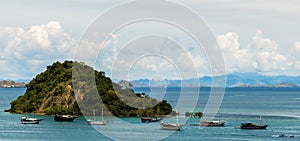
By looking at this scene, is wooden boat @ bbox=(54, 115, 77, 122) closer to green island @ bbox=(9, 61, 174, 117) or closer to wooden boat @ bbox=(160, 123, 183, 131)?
green island @ bbox=(9, 61, 174, 117)

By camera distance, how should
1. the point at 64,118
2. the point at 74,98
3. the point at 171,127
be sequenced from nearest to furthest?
the point at 171,127, the point at 64,118, the point at 74,98

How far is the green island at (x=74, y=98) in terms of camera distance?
386 feet

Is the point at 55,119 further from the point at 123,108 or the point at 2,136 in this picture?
the point at 2,136

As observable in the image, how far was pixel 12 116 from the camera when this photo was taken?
119 metres

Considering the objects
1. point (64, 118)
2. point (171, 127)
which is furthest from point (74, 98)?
point (171, 127)

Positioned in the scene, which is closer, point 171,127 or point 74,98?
point 171,127

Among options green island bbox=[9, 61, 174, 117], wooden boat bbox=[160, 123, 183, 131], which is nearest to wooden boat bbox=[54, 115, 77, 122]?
green island bbox=[9, 61, 174, 117]

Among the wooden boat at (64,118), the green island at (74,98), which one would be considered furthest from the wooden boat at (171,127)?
the wooden boat at (64,118)

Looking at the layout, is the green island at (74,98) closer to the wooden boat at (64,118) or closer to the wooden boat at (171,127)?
the wooden boat at (64,118)

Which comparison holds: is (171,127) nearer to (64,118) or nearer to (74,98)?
(64,118)

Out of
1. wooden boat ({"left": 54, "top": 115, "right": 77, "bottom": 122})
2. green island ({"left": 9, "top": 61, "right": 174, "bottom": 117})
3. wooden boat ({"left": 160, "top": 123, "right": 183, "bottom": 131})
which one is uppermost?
green island ({"left": 9, "top": 61, "right": 174, "bottom": 117})

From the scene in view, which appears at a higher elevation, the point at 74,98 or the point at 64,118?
the point at 74,98

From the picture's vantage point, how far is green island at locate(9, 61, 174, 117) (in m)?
118

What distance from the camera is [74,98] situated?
123500 millimetres
